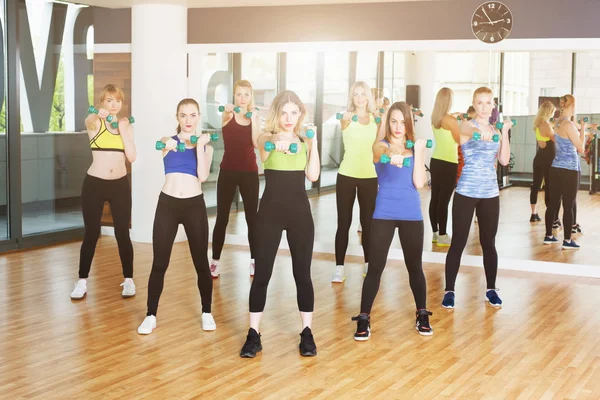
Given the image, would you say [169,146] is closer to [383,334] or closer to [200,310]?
[200,310]

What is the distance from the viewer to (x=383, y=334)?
202 inches

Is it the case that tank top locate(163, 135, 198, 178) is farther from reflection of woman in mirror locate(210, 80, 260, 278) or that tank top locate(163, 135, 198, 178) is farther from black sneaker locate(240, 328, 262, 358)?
reflection of woman in mirror locate(210, 80, 260, 278)

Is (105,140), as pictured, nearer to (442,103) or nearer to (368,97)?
(368,97)

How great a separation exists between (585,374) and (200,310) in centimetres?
248

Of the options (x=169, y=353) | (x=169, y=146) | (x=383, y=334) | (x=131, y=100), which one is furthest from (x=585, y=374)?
(x=131, y=100)

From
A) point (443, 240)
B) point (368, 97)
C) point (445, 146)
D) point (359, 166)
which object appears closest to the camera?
point (368, 97)

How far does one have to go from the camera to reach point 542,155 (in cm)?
920

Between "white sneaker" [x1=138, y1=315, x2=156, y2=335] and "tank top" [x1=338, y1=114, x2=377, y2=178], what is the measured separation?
193 centimetres

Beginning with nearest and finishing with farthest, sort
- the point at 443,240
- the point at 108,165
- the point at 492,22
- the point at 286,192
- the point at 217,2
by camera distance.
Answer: the point at 286,192
the point at 108,165
the point at 492,22
the point at 217,2
the point at 443,240

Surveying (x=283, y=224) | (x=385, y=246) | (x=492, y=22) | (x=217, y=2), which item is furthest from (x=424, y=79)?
(x=283, y=224)

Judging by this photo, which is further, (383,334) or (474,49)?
(474,49)

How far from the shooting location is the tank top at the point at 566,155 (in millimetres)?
7566

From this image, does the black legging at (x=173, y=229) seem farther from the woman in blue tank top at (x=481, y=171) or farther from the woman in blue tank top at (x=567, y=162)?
the woman in blue tank top at (x=567, y=162)

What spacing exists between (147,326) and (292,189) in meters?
1.30
